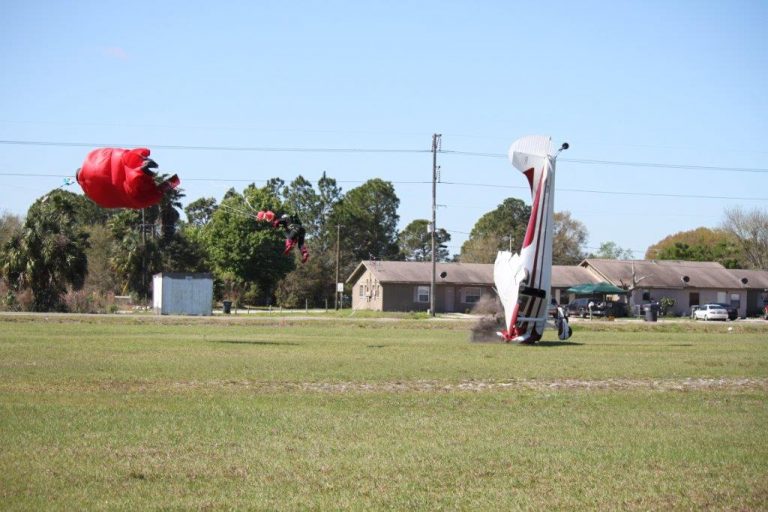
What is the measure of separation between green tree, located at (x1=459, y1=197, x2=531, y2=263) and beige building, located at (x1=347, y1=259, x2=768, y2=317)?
29393 mm

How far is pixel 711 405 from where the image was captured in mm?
18062

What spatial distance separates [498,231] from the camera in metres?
134

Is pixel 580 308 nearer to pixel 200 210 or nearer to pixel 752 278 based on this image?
pixel 752 278

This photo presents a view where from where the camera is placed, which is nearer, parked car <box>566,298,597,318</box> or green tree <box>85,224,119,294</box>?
parked car <box>566,298,597,318</box>

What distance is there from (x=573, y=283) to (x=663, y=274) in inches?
400

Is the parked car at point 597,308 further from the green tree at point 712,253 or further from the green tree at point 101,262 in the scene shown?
the green tree at point 101,262

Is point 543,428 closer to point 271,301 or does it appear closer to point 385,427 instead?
point 385,427

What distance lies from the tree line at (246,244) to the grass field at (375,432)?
51.3 feet

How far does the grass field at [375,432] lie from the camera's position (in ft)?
34.2

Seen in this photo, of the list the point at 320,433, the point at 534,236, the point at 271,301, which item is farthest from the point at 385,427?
the point at 271,301

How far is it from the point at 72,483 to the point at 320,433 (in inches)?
171

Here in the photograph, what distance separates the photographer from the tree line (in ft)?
217

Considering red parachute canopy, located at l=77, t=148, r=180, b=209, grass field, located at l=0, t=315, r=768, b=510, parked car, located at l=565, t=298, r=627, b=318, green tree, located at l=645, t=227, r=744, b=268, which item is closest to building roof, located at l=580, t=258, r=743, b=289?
parked car, located at l=565, t=298, r=627, b=318

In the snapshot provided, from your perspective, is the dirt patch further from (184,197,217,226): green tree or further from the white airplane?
(184,197,217,226): green tree
